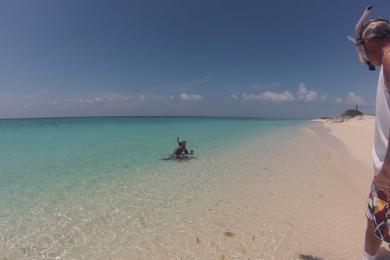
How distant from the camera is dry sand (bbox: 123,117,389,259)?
3695mm

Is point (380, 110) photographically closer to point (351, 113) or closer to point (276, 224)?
point (276, 224)

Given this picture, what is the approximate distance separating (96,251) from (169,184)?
11.9ft

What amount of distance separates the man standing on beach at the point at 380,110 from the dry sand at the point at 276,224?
1.83m

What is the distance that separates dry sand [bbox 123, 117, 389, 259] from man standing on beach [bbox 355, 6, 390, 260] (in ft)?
5.99

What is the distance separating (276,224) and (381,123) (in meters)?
3.26

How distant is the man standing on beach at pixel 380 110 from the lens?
5.51ft

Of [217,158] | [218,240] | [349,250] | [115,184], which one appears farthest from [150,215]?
[217,158]

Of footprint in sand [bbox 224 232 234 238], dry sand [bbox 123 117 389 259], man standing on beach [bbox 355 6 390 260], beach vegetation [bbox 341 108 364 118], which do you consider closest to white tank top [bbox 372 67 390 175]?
man standing on beach [bbox 355 6 390 260]

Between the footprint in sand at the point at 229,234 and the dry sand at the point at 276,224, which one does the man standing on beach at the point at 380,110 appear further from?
the footprint in sand at the point at 229,234

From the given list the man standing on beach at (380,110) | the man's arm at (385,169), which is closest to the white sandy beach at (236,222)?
the man standing on beach at (380,110)

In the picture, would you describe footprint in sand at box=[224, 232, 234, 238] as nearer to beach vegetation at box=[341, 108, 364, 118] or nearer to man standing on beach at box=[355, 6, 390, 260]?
man standing on beach at box=[355, 6, 390, 260]

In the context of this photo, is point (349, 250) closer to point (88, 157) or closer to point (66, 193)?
point (66, 193)

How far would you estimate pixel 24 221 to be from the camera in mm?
5102

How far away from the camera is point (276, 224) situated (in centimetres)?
455
